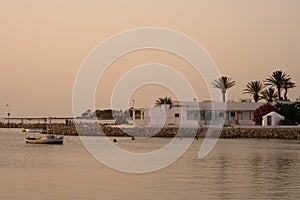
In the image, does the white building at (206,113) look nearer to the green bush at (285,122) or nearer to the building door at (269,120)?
the green bush at (285,122)

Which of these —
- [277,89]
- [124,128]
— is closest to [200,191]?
[124,128]

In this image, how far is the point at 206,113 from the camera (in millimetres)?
100250

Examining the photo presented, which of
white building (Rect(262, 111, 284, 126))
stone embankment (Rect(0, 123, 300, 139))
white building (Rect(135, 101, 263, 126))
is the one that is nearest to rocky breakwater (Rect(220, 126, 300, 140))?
stone embankment (Rect(0, 123, 300, 139))

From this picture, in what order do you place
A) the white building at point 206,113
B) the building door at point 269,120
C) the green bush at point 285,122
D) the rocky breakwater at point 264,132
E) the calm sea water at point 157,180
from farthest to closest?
the white building at point 206,113, the green bush at point 285,122, the building door at point 269,120, the rocky breakwater at point 264,132, the calm sea water at point 157,180

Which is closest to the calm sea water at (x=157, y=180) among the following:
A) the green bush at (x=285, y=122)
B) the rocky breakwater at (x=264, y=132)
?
the rocky breakwater at (x=264, y=132)

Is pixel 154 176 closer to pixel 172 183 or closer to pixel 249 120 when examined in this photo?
pixel 172 183

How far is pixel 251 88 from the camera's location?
108 m

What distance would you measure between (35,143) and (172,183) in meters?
41.7

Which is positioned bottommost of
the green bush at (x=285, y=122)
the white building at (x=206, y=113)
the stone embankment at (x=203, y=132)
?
the stone embankment at (x=203, y=132)

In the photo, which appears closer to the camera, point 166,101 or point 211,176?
point 211,176

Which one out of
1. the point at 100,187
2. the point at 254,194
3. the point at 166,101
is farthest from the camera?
the point at 166,101

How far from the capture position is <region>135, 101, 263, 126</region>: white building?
98938 millimetres

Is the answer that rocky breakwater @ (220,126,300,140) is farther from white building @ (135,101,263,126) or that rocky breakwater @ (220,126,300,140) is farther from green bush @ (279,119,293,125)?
white building @ (135,101,263,126)

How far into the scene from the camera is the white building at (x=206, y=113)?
98.9m
